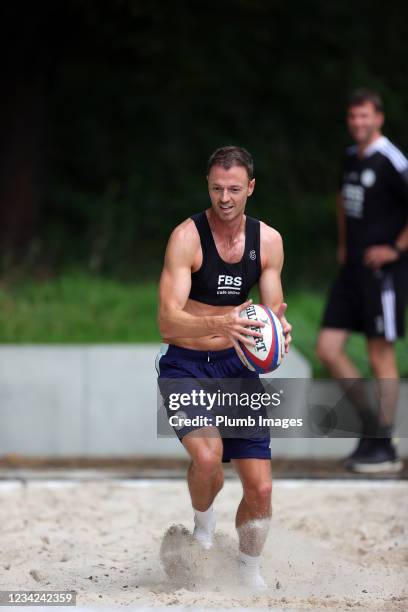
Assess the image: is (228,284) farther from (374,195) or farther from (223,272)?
(374,195)

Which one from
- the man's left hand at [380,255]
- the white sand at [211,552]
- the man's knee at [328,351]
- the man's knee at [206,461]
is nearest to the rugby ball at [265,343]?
the man's knee at [206,461]

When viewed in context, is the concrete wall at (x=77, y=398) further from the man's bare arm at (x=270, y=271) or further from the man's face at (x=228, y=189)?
the man's face at (x=228, y=189)

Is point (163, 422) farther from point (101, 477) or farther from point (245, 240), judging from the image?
point (101, 477)

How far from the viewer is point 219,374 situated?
223 inches

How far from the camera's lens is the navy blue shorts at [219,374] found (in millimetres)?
5555

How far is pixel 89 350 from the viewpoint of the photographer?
29.4 ft

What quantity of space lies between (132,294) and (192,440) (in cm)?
588

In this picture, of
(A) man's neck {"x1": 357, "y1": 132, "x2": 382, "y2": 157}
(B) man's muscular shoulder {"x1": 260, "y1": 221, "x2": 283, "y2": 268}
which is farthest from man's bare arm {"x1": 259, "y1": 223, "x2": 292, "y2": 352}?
(A) man's neck {"x1": 357, "y1": 132, "x2": 382, "y2": 157}

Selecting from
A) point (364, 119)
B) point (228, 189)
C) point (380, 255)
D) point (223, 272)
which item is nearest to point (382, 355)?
point (380, 255)

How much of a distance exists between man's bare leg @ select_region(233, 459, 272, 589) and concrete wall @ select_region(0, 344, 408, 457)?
3.32 metres

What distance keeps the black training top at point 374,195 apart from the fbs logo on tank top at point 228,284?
2.98 m

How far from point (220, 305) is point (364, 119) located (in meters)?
2.97

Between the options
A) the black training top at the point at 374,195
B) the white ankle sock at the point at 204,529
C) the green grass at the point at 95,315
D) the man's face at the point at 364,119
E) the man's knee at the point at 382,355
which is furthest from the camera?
the green grass at the point at 95,315

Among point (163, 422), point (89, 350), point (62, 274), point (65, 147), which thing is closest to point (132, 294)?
point (62, 274)
